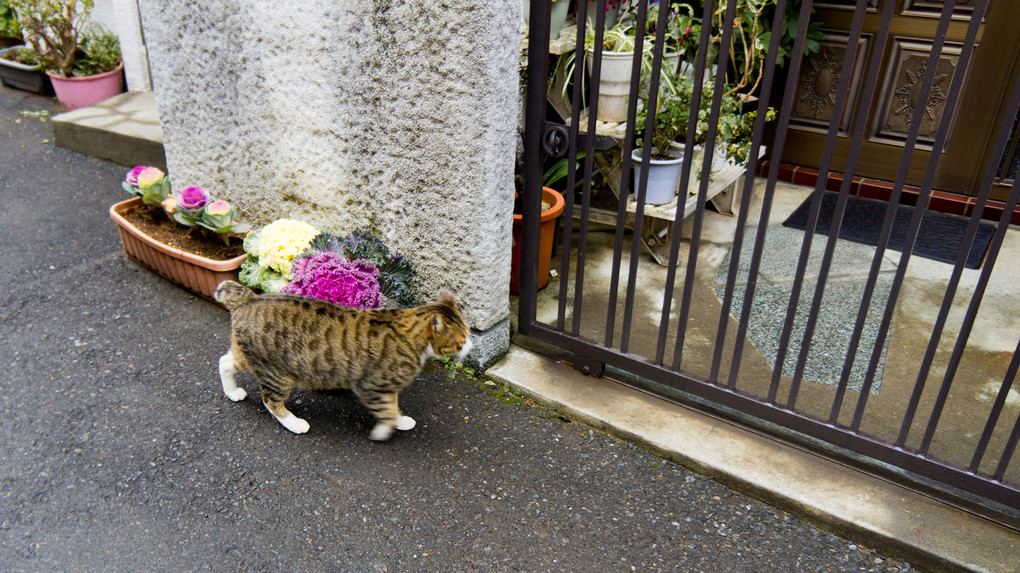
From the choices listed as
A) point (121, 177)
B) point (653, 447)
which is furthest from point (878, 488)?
point (121, 177)

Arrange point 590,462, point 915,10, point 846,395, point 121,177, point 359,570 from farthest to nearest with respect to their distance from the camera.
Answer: point 121,177 < point 915,10 < point 846,395 < point 590,462 < point 359,570

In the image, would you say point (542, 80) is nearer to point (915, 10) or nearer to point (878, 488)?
point (878, 488)

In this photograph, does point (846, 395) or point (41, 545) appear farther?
point (846, 395)

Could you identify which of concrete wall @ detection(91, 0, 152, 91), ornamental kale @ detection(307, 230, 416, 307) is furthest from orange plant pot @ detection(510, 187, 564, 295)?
concrete wall @ detection(91, 0, 152, 91)

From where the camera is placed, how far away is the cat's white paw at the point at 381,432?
289 cm

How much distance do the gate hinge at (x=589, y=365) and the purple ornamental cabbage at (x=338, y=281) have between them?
0.94 m

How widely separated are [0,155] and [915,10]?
671 centimetres

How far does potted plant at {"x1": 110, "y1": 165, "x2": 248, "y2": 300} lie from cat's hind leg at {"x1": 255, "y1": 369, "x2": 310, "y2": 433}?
103 cm

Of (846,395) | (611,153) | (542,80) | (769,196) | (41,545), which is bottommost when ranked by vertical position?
(41,545)

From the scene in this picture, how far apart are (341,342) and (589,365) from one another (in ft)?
3.76

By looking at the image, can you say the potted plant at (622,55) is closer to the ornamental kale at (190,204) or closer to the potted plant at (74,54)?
the ornamental kale at (190,204)

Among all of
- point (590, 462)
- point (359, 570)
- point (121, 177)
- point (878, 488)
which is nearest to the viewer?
point (359, 570)

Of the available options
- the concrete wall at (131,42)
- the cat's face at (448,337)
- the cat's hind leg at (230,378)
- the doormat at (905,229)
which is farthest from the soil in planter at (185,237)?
the doormat at (905,229)

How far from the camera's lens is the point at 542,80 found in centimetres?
288
